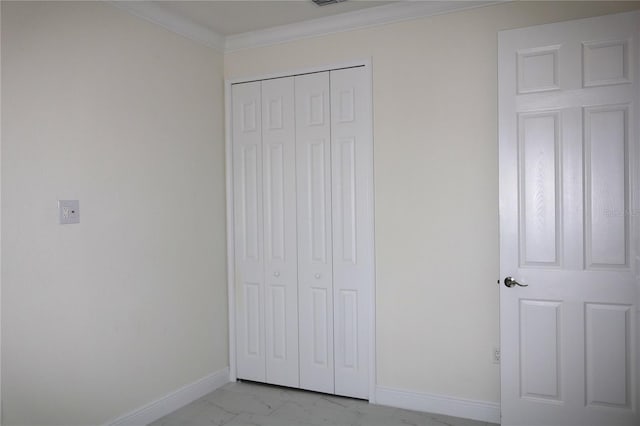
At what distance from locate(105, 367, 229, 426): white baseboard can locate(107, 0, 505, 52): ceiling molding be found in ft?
7.84

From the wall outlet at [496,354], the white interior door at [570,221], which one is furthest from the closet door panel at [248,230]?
→ the white interior door at [570,221]

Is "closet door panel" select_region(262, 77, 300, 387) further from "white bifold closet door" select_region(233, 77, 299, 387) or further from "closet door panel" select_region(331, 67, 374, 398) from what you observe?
"closet door panel" select_region(331, 67, 374, 398)

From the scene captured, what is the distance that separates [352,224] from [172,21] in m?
1.78

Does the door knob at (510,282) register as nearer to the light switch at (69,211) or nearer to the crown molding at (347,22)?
the crown molding at (347,22)

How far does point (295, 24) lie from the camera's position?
3465mm

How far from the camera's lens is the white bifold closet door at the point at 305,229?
11.0 feet

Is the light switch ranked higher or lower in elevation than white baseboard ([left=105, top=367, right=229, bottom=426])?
higher

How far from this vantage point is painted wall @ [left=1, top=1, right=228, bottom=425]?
2.38 m

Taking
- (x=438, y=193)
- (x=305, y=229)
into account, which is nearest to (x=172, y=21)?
(x=305, y=229)

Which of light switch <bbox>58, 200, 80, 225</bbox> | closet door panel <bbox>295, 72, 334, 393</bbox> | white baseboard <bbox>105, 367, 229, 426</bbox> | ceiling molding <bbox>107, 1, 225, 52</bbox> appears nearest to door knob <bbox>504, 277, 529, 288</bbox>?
closet door panel <bbox>295, 72, 334, 393</bbox>

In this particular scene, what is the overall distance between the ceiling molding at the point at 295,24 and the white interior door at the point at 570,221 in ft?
1.90

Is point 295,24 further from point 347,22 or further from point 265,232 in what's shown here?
point 265,232

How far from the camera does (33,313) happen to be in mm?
2422

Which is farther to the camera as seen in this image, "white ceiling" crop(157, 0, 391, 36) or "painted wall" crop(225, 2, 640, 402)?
"white ceiling" crop(157, 0, 391, 36)
